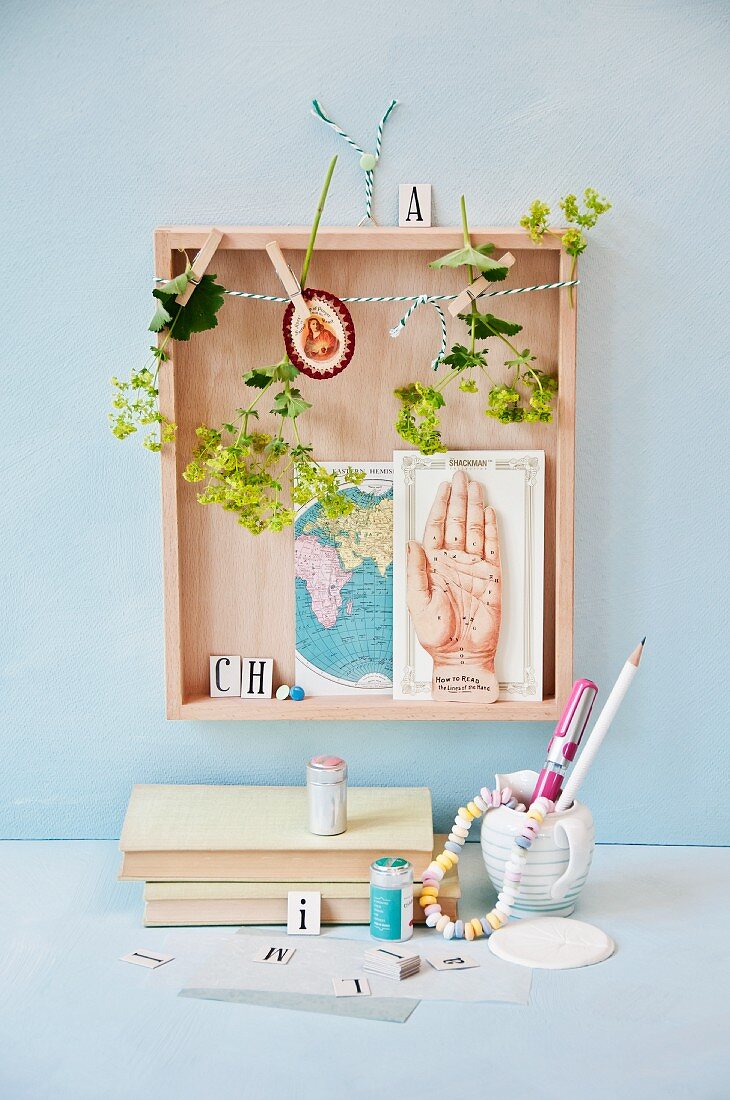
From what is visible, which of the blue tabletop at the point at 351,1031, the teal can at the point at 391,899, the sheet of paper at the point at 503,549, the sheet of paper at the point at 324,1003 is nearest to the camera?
the blue tabletop at the point at 351,1031

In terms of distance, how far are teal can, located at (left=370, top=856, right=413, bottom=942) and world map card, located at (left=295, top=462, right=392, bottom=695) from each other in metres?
0.27

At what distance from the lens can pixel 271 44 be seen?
124 centimetres

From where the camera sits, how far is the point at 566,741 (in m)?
1.12

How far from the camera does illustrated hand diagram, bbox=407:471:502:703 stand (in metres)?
1.25

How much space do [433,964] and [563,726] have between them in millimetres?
282

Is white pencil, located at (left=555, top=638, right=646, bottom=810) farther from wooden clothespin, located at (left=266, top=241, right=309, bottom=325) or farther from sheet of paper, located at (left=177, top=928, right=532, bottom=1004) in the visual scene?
wooden clothespin, located at (left=266, top=241, right=309, bottom=325)

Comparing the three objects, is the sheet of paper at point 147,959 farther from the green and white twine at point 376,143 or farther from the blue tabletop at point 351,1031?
the green and white twine at point 376,143

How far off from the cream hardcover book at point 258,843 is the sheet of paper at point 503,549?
0.18 metres

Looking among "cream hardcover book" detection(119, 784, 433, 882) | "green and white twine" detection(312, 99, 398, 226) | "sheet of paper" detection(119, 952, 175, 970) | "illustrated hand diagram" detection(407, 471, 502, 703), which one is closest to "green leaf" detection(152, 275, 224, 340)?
"green and white twine" detection(312, 99, 398, 226)

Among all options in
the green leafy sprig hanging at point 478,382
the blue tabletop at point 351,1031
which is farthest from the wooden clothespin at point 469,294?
the blue tabletop at point 351,1031

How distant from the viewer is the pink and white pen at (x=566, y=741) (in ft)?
3.66

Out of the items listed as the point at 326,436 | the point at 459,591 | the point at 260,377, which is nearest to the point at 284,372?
the point at 260,377

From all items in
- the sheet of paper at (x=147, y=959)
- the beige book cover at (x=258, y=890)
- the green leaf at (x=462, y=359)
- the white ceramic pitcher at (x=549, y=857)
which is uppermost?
the green leaf at (x=462, y=359)

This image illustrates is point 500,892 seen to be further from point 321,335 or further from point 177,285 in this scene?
point 177,285
